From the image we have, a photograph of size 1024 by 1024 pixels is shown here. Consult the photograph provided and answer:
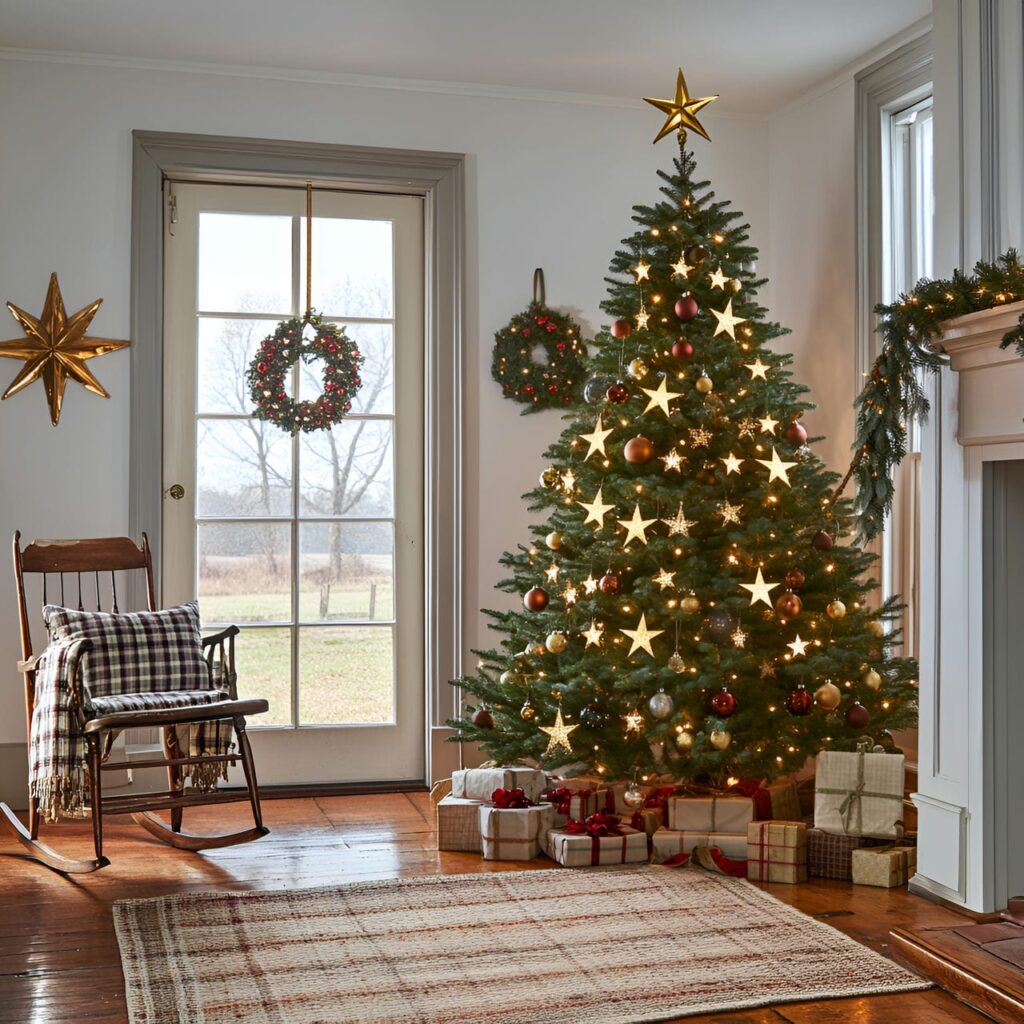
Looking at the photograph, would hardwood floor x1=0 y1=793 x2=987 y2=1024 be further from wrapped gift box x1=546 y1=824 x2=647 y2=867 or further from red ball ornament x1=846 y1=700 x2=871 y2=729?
red ball ornament x1=846 y1=700 x2=871 y2=729

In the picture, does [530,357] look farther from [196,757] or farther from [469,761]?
[196,757]

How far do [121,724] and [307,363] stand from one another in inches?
68.0

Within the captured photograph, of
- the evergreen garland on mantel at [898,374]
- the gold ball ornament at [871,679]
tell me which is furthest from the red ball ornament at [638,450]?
the gold ball ornament at [871,679]

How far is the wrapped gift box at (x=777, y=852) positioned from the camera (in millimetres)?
3496

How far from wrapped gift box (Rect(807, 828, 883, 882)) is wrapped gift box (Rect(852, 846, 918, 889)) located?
0.04m

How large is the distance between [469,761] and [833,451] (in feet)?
6.07

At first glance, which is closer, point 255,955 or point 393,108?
point 255,955

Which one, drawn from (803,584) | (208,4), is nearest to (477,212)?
(208,4)

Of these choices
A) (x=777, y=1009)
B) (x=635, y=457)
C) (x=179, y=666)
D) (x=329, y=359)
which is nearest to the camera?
(x=777, y=1009)

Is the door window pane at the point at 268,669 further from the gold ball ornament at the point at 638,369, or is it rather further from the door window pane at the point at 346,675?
the gold ball ornament at the point at 638,369

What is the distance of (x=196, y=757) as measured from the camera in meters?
3.82

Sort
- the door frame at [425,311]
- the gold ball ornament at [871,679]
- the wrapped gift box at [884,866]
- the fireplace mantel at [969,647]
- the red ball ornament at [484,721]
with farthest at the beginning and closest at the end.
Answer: the door frame at [425,311], the red ball ornament at [484,721], the gold ball ornament at [871,679], the wrapped gift box at [884,866], the fireplace mantel at [969,647]

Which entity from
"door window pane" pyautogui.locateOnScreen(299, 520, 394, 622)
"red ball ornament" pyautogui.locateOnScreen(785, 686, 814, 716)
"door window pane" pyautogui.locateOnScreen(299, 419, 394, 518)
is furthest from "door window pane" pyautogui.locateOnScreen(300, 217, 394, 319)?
"red ball ornament" pyautogui.locateOnScreen(785, 686, 814, 716)

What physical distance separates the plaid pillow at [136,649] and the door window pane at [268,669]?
0.63 m
